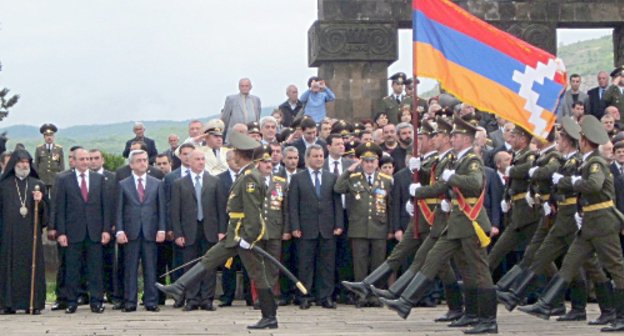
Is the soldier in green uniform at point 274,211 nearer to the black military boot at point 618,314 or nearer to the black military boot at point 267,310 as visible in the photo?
the black military boot at point 267,310

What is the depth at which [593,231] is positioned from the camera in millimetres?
13344

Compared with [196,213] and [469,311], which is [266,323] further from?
[196,213]

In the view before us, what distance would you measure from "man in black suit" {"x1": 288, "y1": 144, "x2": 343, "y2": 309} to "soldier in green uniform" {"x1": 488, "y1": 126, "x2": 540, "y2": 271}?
2458 millimetres

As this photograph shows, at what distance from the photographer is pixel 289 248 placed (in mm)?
17172

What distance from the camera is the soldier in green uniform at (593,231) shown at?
13.3 meters

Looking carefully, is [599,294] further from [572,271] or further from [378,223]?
[378,223]

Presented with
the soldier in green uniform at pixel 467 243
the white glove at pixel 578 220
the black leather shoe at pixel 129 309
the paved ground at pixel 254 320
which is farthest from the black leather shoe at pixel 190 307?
the white glove at pixel 578 220

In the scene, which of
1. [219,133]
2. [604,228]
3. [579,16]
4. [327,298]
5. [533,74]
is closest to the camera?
[604,228]

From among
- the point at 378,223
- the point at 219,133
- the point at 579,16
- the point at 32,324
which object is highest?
the point at 579,16

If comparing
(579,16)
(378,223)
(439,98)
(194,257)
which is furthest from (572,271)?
(579,16)

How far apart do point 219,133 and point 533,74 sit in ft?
16.7

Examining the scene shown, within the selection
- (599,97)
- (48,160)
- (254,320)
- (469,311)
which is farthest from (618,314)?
(48,160)

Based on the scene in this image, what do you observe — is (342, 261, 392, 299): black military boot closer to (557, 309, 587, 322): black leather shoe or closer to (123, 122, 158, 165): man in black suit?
(557, 309, 587, 322): black leather shoe

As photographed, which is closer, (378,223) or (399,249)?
(399,249)
